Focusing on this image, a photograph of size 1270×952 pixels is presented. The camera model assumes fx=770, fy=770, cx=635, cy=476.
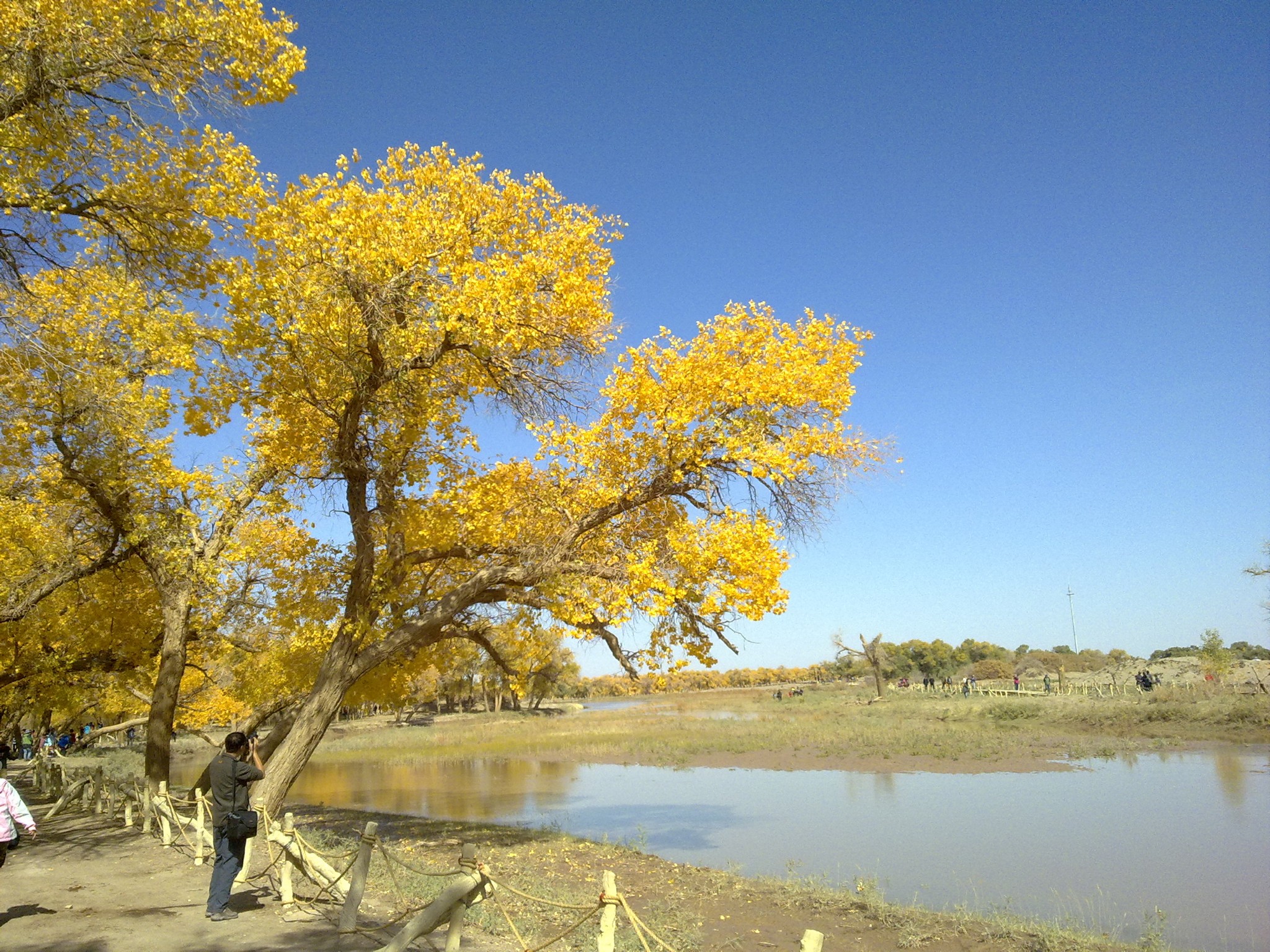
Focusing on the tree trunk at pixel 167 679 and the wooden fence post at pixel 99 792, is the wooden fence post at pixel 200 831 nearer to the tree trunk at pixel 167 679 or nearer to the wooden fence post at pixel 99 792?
the tree trunk at pixel 167 679

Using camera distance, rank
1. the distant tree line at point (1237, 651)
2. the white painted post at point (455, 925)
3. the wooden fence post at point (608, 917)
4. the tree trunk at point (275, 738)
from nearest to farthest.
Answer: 1. the wooden fence post at point (608, 917)
2. the white painted post at point (455, 925)
3. the tree trunk at point (275, 738)
4. the distant tree line at point (1237, 651)

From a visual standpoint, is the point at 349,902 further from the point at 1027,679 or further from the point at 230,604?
the point at 1027,679

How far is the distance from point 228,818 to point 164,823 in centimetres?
539

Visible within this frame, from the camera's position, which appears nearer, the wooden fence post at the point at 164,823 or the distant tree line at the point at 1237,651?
the wooden fence post at the point at 164,823

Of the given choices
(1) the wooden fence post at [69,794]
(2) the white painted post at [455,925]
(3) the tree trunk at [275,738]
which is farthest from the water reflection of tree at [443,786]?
(2) the white painted post at [455,925]

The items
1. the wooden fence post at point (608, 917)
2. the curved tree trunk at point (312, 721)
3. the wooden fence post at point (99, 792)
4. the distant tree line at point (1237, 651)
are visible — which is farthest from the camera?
the distant tree line at point (1237, 651)

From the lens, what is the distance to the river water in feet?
37.1

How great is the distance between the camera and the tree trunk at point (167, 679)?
44.5ft

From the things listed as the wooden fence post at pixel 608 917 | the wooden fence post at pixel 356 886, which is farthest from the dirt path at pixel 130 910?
the wooden fence post at pixel 608 917

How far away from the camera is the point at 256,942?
6332 mm

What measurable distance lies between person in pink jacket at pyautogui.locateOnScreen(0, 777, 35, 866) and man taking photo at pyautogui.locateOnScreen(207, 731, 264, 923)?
4.60 ft

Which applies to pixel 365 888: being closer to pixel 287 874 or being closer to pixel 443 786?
pixel 287 874

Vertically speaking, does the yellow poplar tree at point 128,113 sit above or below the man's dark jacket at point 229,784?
above

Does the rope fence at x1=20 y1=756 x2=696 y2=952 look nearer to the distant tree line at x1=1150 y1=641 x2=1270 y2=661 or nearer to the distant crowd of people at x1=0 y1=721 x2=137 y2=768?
the distant crowd of people at x1=0 y1=721 x2=137 y2=768
